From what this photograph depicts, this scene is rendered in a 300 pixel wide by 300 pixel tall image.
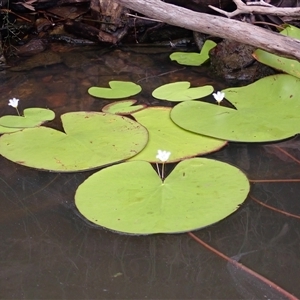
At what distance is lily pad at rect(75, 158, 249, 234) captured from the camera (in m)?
1.31

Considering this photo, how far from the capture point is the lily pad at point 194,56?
2.68m

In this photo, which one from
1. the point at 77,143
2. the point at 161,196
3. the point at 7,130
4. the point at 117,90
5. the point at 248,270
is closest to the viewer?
the point at 248,270

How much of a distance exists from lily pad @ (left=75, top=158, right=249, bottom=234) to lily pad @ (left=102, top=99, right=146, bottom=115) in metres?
→ 0.48

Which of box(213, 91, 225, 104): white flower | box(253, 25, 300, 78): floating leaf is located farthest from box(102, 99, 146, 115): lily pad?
box(253, 25, 300, 78): floating leaf

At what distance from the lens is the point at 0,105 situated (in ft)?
7.22

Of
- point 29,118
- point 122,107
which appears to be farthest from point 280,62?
point 29,118

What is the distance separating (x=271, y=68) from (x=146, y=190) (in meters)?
1.26

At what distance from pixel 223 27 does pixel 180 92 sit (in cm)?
35

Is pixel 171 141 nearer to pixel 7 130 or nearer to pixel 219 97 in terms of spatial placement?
pixel 219 97

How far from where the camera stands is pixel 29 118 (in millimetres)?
1957

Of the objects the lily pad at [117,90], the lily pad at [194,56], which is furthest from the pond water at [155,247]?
the lily pad at [194,56]

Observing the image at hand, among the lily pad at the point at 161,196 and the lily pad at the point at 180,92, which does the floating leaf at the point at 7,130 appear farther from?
the lily pad at the point at 180,92

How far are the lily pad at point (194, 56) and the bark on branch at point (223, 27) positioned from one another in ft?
1.64

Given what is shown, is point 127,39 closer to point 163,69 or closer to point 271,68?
point 163,69
